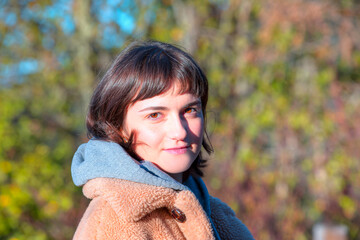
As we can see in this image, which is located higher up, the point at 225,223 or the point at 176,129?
the point at 176,129

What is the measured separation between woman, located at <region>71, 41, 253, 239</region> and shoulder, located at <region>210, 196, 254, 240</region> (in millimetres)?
222

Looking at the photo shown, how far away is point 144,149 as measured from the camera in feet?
4.66

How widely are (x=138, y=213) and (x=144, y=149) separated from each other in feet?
0.91

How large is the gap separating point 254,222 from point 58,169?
2332 millimetres

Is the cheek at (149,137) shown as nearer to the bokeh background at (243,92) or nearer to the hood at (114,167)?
the hood at (114,167)

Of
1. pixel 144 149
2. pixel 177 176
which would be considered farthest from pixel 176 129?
pixel 177 176

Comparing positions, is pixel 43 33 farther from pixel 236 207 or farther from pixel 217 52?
pixel 236 207

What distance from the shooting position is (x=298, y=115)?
5.25 m

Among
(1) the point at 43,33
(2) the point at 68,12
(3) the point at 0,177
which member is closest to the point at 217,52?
(2) the point at 68,12

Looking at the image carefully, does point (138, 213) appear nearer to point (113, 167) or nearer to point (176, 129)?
point (113, 167)

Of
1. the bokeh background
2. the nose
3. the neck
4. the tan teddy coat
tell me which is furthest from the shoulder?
the bokeh background

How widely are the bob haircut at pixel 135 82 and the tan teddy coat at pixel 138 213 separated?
219mm

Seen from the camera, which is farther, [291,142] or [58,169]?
[291,142]

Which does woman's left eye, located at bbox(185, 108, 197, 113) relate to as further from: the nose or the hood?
the hood
